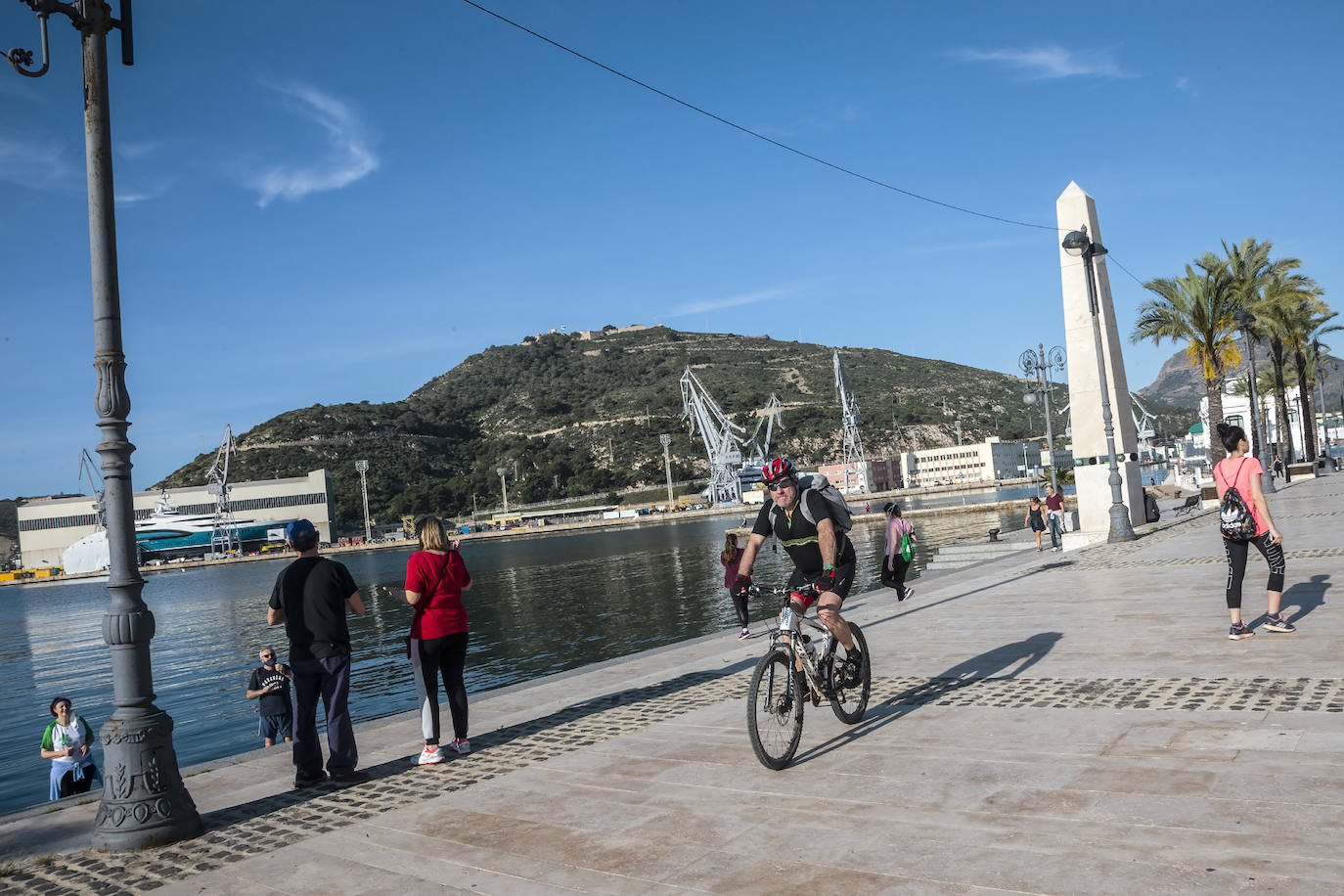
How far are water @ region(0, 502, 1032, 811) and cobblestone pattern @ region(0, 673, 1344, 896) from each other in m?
1.40

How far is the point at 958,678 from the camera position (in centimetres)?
803

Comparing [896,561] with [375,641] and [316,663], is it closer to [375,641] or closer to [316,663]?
[316,663]

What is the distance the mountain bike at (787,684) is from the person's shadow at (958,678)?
0.91 feet

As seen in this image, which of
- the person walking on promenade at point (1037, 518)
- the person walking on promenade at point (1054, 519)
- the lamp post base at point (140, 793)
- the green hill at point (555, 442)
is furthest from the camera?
the green hill at point (555, 442)

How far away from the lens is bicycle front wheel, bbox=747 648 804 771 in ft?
18.1

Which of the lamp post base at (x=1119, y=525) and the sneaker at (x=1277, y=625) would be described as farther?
the lamp post base at (x=1119, y=525)

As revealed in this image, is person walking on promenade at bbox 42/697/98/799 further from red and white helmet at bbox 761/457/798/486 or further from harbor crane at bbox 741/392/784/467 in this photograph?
harbor crane at bbox 741/392/784/467

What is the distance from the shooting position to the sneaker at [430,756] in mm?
6665

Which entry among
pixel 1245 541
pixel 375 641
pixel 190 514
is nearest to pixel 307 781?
pixel 1245 541

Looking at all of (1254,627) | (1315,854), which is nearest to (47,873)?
(1315,854)

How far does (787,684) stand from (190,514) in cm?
16859

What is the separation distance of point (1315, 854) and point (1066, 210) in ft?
69.9

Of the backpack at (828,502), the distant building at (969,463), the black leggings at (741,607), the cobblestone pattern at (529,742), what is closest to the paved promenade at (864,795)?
the cobblestone pattern at (529,742)

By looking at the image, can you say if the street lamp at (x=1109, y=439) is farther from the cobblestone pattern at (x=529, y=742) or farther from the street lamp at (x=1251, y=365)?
the cobblestone pattern at (x=529, y=742)
